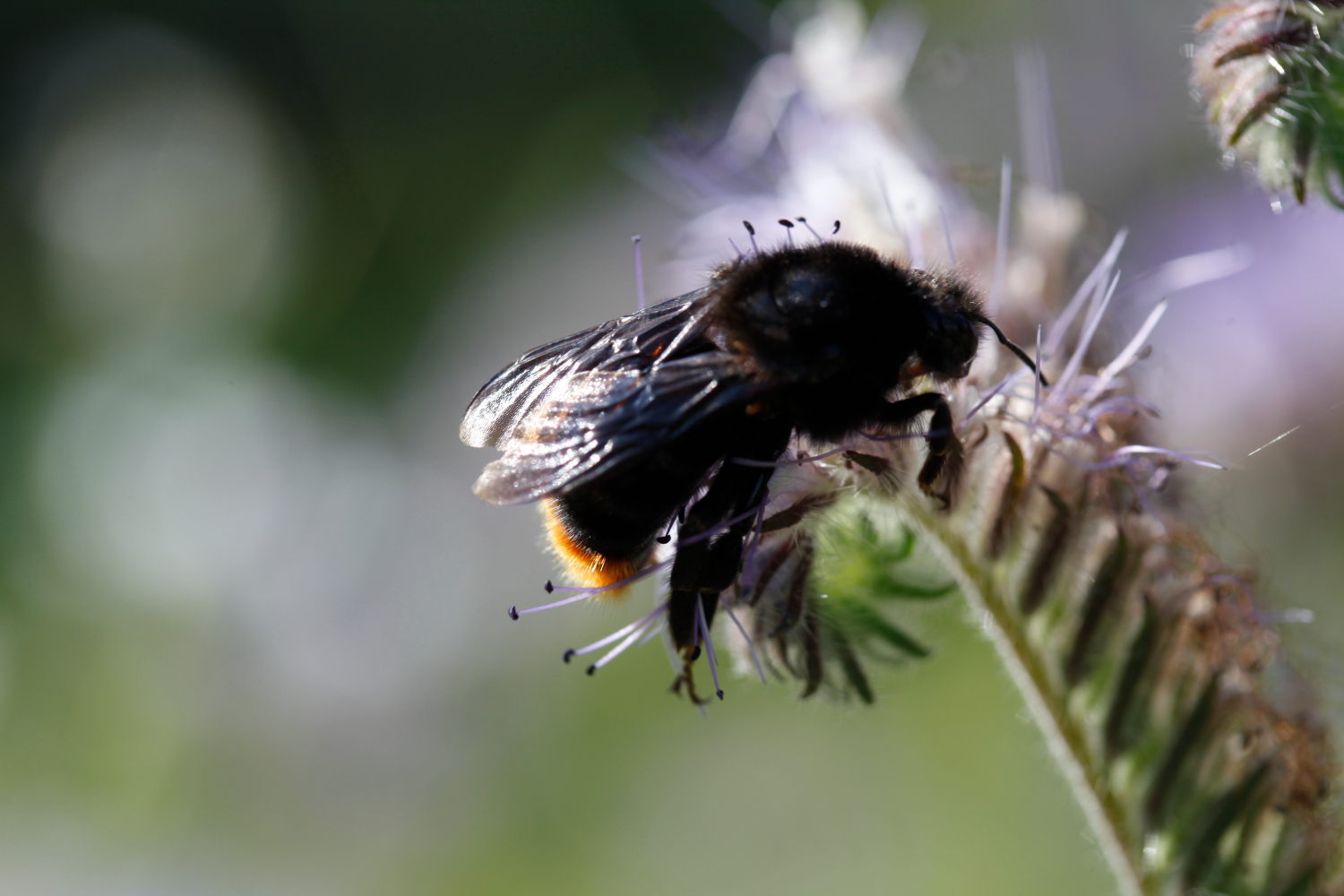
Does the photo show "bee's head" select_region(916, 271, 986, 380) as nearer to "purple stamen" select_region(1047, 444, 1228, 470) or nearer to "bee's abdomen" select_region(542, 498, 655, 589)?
"purple stamen" select_region(1047, 444, 1228, 470)

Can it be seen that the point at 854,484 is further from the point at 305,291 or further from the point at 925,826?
the point at 305,291

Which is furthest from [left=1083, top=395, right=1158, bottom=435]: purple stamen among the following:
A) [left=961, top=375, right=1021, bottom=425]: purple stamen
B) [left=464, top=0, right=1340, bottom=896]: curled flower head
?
[left=961, top=375, right=1021, bottom=425]: purple stamen

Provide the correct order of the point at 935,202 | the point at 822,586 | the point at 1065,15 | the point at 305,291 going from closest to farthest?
the point at 822,586
the point at 935,202
the point at 1065,15
the point at 305,291

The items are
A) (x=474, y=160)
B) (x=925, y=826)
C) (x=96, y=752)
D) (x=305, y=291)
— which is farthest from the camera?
(x=474, y=160)

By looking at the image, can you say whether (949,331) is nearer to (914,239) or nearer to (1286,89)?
(1286,89)

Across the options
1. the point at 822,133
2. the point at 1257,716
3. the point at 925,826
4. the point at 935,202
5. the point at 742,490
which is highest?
the point at 822,133

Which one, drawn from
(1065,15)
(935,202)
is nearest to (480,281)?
(1065,15)

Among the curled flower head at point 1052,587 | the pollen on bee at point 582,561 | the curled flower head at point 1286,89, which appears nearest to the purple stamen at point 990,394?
the curled flower head at point 1052,587

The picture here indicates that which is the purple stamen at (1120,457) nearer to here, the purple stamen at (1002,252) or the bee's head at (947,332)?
the bee's head at (947,332)
